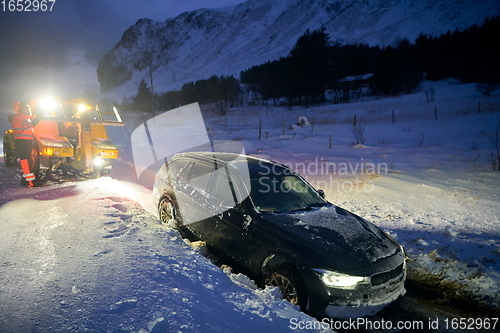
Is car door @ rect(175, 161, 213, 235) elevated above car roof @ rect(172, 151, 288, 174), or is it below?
below

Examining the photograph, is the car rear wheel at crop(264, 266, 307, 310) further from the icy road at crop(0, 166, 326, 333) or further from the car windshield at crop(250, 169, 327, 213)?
the car windshield at crop(250, 169, 327, 213)

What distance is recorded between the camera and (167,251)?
11.8ft

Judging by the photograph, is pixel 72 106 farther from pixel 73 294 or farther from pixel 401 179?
pixel 401 179

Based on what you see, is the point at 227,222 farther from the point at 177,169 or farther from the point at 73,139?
the point at 73,139

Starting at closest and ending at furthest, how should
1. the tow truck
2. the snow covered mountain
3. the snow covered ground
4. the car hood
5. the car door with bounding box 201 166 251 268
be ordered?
the snow covered ground
the car hood
the car door with bounding box 201 166 251 268
the tow truck
the snow covered mountain

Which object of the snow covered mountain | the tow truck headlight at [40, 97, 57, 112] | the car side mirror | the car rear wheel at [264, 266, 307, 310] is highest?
the snow covered mountain

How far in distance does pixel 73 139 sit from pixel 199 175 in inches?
251

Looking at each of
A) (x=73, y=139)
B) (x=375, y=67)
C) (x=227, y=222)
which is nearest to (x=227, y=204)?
(x=227, y=222)

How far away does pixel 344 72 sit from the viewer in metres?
48.4

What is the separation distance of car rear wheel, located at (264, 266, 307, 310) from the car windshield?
860 millimetres

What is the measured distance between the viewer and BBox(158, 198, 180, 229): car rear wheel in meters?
4.91

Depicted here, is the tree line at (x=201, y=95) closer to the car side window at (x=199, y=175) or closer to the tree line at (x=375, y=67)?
the tree line at (x=375, y=67)

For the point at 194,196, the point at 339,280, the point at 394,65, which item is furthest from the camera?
the point at 394,65

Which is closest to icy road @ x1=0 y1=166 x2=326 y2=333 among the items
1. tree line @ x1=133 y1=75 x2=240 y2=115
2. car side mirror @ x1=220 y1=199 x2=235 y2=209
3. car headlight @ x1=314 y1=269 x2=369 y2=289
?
car headlight @ x1=314 y1=269 x2=369 y2=289
